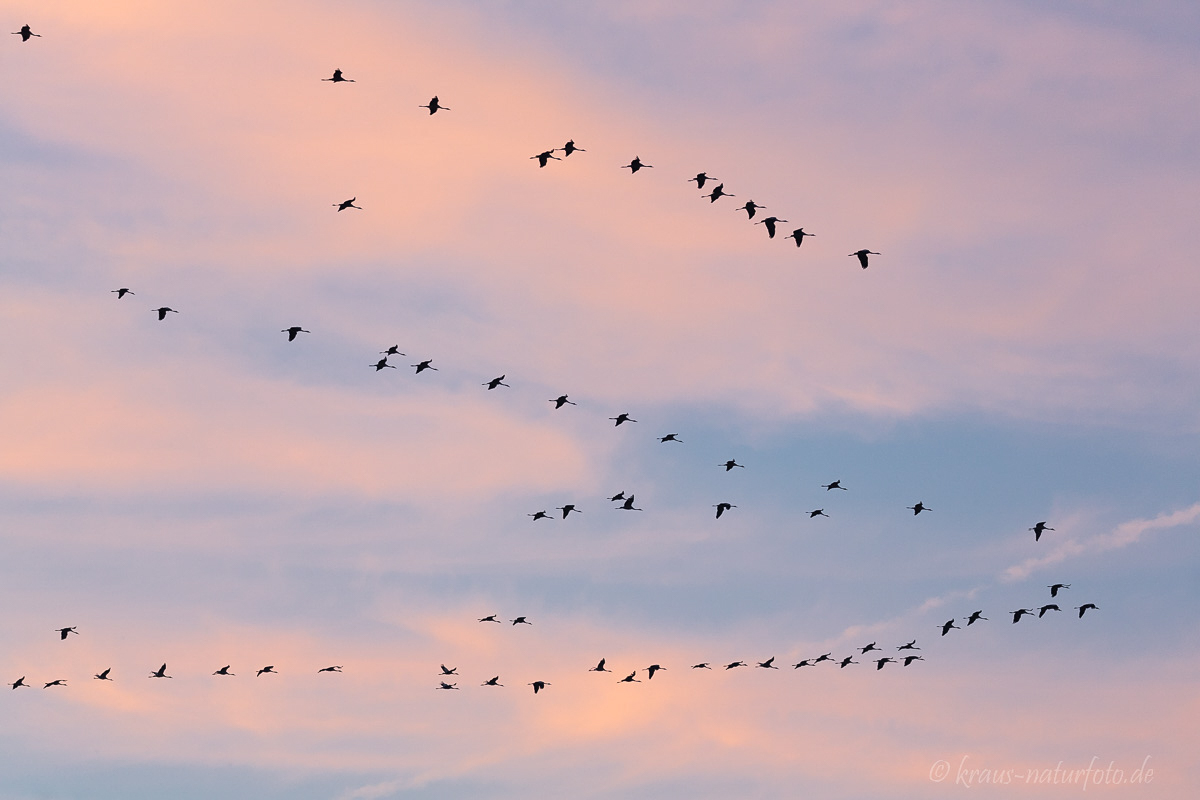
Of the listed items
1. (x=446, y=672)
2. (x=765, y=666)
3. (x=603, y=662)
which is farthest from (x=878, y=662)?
(x=446, y=672)

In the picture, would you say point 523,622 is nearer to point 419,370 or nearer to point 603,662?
point 603,662

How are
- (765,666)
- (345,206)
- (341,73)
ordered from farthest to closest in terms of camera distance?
(765,666), (345,206), (341,73)

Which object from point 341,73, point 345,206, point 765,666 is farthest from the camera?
point 765,666

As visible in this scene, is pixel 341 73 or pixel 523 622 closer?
pixel 341 73

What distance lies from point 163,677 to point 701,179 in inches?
2729

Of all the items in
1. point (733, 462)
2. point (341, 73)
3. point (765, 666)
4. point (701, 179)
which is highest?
point (341, 73)

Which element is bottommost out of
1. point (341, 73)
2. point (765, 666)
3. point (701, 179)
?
point (765, 666)

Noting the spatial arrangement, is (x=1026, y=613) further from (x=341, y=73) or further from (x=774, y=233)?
(x=341, y=73)

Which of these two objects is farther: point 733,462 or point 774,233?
point 733,462

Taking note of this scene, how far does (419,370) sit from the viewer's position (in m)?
155

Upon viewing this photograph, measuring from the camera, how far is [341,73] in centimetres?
14225

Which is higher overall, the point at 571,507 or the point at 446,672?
the point at 571,507

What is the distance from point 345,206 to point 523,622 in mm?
39530

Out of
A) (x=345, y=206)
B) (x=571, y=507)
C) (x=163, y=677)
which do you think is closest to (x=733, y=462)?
(x=571, y=507)
